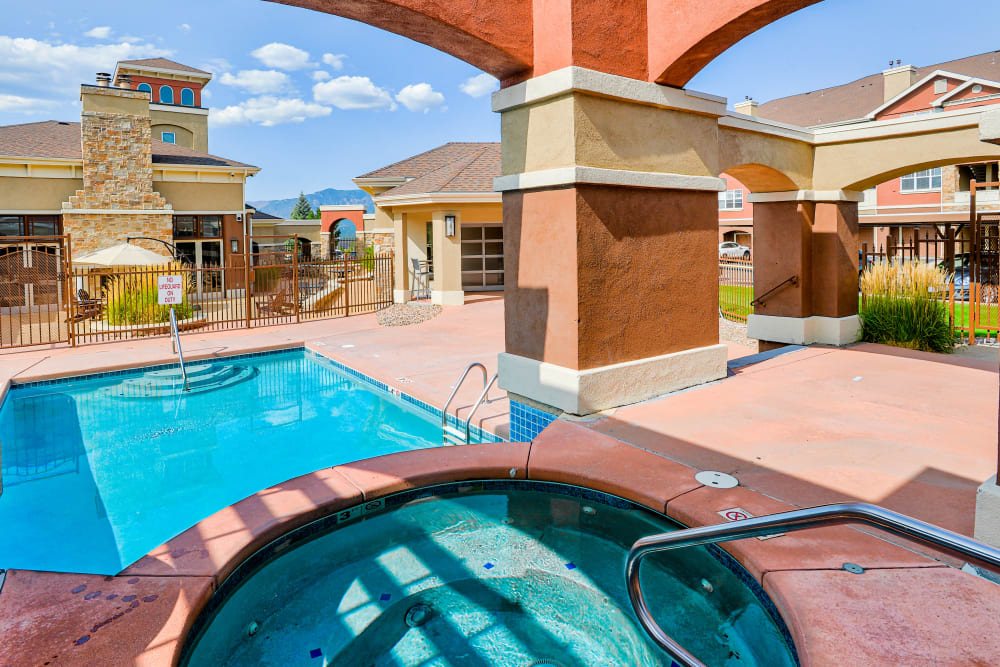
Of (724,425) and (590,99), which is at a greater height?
(590,99)

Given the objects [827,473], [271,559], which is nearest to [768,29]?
[827,473]

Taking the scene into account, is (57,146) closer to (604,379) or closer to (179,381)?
(179,381)

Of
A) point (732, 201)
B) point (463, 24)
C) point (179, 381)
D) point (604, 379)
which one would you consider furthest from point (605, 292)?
point (732, 201)

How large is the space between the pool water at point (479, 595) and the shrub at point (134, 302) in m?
12.9

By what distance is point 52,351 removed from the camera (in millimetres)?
12477

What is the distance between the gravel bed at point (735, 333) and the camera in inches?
522

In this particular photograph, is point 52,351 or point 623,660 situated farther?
point 52,351

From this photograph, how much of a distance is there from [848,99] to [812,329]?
34214mm

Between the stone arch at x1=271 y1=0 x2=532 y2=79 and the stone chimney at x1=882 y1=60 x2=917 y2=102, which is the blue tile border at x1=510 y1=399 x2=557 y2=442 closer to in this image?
the stone arch at x1=271 y1=0 x2=532 y2=79

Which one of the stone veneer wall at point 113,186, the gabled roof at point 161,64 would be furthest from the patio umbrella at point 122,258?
the gabled roof at point 161,64

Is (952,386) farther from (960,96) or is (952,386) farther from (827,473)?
(960,96)

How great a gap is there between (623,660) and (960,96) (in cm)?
3389

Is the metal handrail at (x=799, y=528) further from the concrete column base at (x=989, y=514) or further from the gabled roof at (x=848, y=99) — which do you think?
the gabled roof at (x=848, y=99)

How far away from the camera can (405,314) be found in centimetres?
1702
